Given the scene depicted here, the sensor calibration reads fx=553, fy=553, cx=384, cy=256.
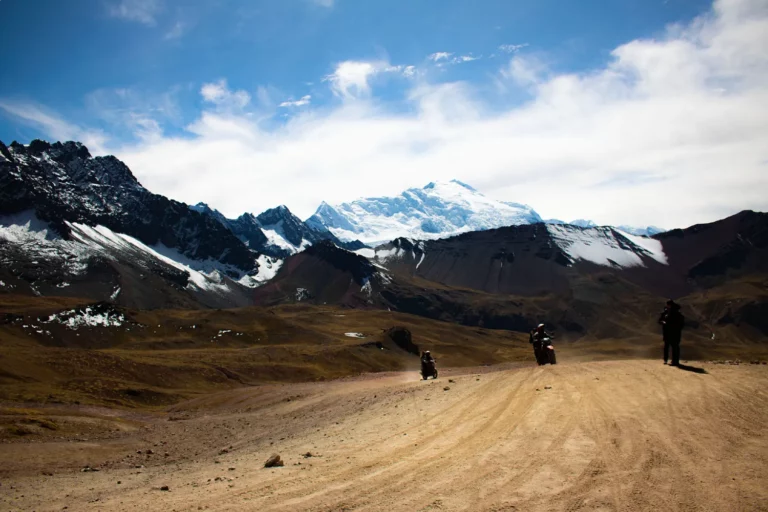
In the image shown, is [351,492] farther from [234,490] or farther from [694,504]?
[694,504]

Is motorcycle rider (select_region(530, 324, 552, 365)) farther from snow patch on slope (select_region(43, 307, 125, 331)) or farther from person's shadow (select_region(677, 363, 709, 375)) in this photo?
snow patch on slope (select_region(43, 307, 125, 331))

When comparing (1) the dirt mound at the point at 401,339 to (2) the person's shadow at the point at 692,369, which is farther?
(1) the dirt mound at the point at 401,339

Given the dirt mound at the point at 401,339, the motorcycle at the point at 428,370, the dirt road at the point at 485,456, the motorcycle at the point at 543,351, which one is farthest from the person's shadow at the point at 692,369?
the dirt mound at the point at 401,339

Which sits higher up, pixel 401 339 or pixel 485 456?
pixel 485 456

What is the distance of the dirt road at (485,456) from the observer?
38.6 feet

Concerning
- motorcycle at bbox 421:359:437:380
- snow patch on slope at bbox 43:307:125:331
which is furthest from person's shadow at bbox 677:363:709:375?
snow patch on slope at bbox 43:307:125:331

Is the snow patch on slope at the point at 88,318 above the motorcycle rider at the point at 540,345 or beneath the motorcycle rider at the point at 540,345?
beneath

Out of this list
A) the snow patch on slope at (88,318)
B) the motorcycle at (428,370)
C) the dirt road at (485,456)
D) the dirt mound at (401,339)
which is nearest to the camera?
the dirt road at (485,456)

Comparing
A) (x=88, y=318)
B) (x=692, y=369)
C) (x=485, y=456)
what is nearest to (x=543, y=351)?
(x=692, y=369)

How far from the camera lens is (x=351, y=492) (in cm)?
1283

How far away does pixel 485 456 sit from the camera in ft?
47.1

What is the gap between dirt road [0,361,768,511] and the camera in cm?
1177

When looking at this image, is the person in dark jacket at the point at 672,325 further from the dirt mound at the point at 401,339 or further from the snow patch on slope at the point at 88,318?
the snow patch on slope at the point at 88,318

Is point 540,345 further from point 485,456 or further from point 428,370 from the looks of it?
point 485,456
